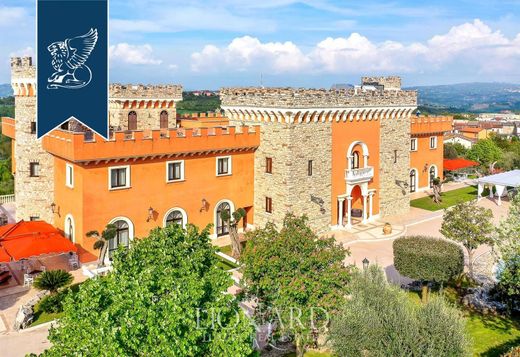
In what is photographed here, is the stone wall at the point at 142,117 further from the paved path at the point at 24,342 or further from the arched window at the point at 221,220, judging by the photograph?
the paved path at the point at 24,342

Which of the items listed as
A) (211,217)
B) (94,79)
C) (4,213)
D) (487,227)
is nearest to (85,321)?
(94,79)

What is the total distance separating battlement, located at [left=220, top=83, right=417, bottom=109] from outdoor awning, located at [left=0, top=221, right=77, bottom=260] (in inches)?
481

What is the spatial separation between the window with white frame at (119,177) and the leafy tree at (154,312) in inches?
492

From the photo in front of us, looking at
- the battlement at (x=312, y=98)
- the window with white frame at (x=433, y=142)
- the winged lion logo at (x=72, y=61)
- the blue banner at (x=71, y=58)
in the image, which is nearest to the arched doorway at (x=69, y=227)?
the blue banner at (x=71, y=58)

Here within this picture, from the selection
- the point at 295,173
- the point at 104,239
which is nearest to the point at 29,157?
the point at 104,239

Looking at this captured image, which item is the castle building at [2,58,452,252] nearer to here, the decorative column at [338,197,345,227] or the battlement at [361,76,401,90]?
the decorative column at [338,197,345,227]

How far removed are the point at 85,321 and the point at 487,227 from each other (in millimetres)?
16210

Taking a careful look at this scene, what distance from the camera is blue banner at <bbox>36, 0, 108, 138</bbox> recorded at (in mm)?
17484

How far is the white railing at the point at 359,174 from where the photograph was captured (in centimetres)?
2969

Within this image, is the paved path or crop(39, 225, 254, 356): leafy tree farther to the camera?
the paved path

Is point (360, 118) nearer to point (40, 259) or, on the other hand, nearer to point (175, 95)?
point (175, 95)

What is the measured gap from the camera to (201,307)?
11031 mm

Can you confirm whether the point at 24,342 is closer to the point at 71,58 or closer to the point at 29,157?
the point at 71,58

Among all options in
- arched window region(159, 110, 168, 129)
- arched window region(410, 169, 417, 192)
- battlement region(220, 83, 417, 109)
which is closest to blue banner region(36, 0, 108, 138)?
battlement region(220, 83, 417, 109)
